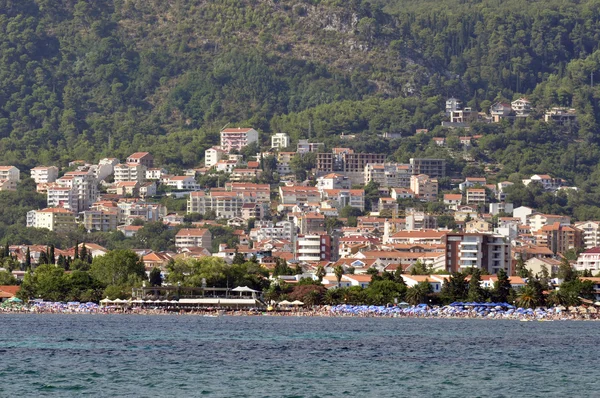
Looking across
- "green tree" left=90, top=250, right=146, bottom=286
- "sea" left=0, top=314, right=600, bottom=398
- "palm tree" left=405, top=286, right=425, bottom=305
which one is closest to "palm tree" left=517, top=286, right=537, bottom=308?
"palm tree" left=405, top=286, right=425, bottom=305

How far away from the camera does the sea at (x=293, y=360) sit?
63.6m

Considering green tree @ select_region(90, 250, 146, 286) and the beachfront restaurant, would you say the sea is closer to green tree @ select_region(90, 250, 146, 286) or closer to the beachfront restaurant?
the beachfront restaurant

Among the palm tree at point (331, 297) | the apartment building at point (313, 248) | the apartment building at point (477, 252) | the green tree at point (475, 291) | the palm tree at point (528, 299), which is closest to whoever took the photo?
the palm tree at point (528, 299)

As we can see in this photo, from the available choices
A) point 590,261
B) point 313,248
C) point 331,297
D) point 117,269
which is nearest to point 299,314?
point 331,297

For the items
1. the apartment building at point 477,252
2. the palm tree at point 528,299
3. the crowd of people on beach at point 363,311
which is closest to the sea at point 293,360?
the crowd of people on beach at point 363,311

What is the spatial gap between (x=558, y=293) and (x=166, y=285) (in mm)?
32373

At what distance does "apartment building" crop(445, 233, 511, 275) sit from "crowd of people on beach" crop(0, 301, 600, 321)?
22.5m

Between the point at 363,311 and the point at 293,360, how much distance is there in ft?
167

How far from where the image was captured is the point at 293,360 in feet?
249

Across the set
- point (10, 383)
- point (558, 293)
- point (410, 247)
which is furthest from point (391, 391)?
point (410, 247)

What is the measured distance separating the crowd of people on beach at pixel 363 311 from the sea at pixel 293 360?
1375cm

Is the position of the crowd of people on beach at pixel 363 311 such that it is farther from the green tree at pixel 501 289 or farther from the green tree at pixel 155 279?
the green tree at pixel 155 279

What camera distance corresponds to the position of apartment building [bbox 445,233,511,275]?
5994 inches

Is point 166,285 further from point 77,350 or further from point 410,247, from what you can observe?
point 77,350
